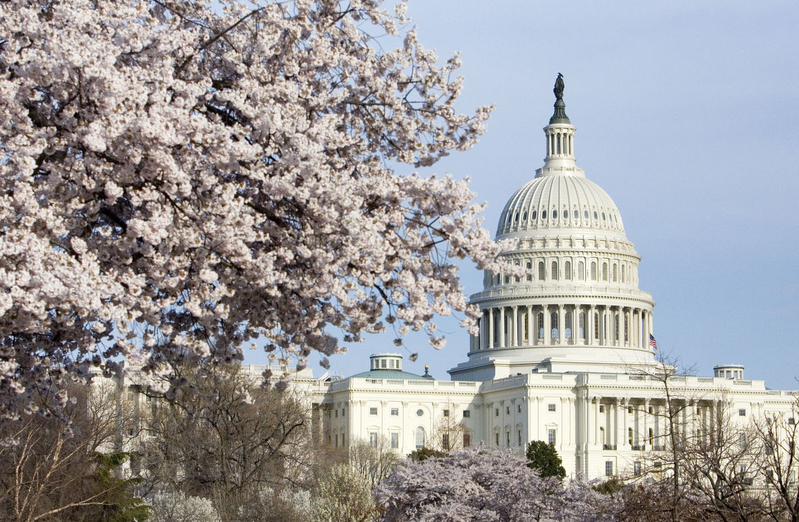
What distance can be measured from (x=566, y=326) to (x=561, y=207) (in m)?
13.7

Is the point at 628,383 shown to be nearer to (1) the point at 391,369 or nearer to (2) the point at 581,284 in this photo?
(2) the point at 581,284

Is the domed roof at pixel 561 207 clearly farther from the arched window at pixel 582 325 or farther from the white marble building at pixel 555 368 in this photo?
the arched window at pixel 582 325

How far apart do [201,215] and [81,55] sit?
103 inches

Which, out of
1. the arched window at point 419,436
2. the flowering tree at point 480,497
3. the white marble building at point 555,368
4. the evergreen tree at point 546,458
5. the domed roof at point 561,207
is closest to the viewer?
the flowering tree at point 480,497

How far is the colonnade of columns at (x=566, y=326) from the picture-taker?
171250 millimetres

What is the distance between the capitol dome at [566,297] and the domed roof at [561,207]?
114 millimetres

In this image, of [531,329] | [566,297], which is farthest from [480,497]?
[531,329]

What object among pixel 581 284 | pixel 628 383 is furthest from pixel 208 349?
pixel 581 284

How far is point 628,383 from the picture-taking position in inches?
6078

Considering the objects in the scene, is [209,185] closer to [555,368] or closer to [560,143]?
[555,368]

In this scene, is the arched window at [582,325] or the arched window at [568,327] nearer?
the arched window at [582,325]

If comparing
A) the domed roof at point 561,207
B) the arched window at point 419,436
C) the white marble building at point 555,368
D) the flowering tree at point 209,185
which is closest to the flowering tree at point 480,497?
the flowering tree at point 209,185

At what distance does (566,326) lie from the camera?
570 feet

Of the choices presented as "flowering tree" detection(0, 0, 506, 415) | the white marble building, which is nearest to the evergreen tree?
the white marble building
